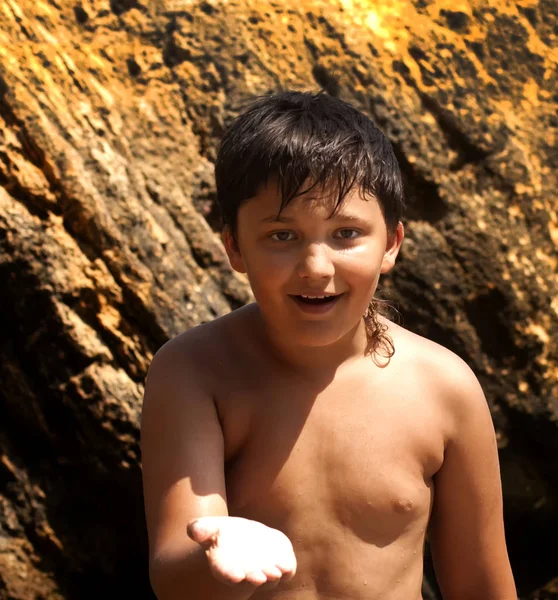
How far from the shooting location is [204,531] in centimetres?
138

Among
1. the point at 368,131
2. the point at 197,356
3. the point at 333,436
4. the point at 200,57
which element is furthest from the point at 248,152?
the point at 200,57

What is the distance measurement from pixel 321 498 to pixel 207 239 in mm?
841

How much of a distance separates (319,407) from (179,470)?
299 millimetres

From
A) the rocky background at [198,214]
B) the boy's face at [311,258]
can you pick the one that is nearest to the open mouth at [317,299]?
the boy's face at [311,258]

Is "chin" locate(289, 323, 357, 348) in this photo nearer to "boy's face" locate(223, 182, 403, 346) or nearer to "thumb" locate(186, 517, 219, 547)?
"boy's face" locate(223, 182, 403, 346)

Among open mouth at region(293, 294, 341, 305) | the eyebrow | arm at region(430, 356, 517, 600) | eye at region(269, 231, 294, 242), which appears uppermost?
the eyebrow

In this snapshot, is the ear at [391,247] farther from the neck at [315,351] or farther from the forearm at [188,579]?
the forearm at [188,579]

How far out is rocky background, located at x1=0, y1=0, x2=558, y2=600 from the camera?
2.26 metres

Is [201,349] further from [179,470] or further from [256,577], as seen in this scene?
[256,577]

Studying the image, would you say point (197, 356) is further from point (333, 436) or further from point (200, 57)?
point (200, 57)

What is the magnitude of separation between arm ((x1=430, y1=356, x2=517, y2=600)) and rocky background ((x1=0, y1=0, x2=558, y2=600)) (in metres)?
0.63

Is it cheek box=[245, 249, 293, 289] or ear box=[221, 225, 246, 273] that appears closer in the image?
cheek box=[245, 249, 293, 289]

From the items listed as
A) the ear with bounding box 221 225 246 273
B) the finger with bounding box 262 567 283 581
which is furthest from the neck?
the finger with bounding box 262 567 283 581

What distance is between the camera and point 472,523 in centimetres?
187
